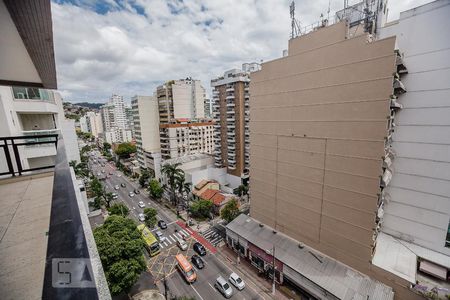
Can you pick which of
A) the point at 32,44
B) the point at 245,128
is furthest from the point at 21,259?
the point at 245,128

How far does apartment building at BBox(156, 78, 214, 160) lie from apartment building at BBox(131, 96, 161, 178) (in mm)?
1574

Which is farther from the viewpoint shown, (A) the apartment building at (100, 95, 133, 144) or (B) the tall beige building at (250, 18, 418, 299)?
(A) the apartment building at (100, 95, 133, 144)

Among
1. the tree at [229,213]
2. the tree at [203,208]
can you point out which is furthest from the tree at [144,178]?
the tree at [229,213]

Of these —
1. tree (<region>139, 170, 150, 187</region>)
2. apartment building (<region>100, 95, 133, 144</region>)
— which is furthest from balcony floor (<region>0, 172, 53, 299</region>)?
apartment building (<region>100, 95, 133, 144</region>)

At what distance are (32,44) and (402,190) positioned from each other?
66.5 ft

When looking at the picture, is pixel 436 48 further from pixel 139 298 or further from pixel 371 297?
pixel 139 298

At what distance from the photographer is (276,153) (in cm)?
1702

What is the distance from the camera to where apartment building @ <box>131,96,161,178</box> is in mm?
42062

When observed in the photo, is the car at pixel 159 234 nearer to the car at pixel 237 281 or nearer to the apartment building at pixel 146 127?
the car at pixel 237 281

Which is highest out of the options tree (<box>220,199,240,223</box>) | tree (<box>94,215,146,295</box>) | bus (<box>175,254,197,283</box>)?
tree (<box>94,215,146,295</box>)

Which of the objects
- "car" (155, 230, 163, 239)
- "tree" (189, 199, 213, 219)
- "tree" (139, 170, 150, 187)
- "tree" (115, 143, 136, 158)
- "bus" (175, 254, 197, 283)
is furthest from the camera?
"tree" (115, 143, 136, 158)

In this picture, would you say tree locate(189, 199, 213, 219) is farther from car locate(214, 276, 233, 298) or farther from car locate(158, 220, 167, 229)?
car locate(214, 276, 233, 298)

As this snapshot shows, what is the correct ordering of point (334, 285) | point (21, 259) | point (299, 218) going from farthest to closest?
point (299, 218)
point (334, 285)
point (21, 259)

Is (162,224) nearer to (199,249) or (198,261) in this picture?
(199,249)
